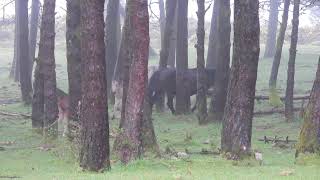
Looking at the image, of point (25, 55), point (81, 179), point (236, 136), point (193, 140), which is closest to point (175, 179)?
point (81, 179)

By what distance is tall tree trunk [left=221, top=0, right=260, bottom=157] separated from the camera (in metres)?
12.9

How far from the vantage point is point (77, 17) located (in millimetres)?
18844

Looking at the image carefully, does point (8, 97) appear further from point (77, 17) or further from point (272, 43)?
point (272, 43)

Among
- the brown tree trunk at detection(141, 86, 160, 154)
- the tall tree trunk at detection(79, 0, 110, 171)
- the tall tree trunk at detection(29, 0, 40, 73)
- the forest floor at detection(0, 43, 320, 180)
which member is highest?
the tall tree trunk at detection(29, 0, 40, 73)

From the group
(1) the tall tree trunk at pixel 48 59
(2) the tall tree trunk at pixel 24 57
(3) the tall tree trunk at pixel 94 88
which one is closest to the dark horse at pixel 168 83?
(2) the tall tree trunk at pixel 24 57

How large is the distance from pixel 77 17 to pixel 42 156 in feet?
15.4

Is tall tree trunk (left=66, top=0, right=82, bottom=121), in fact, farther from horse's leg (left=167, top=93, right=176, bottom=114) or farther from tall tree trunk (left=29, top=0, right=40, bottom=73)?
tall tree trunk (left=29, top=0, right=40, bottom=73)

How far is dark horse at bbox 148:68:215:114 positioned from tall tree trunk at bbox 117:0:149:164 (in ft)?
40.4

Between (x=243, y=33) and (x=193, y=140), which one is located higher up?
(x=243, y=33)

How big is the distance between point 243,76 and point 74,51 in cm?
732

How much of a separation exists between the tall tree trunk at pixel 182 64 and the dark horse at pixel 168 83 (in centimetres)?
29

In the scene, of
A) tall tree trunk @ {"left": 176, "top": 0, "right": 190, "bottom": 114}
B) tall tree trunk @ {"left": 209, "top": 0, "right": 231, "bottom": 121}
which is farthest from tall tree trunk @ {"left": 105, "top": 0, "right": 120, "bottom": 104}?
tall tree trunk @ {"left": 209, "top": 0, "right": 231, "bottom": 121}

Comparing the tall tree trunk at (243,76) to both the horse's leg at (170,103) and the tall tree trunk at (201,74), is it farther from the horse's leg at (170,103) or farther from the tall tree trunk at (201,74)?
the horse's leg at (170,103)

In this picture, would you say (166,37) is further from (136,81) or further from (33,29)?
(33,29)
